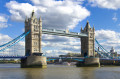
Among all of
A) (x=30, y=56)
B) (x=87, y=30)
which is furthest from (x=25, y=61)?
(x=87, y=30)

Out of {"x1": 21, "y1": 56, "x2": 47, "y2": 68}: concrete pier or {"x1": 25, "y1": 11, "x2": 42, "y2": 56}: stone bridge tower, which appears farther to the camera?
{"x1": 25, "y1": 11, "x2": 42, "y2": 56}: stone bridge tower

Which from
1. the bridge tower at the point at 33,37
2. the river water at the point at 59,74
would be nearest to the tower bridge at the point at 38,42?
the bridge tower at the point at 33,37

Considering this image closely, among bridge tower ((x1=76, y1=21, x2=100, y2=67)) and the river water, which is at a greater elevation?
bridge tower ((x1=76, y1=21, x2=100, y2=67))

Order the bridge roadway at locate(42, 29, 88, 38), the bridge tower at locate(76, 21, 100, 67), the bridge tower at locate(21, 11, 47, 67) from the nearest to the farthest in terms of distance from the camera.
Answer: the bridge tower at locate(21, 11, 47, 67), the bridge roadway at locate(42, 29, 88, 38), the bridge tower at locate(76, 21, 100, 67)

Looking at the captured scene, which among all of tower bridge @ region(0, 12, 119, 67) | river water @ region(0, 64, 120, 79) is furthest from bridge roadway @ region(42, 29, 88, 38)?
river water @ region(0, 64, 120, 79)

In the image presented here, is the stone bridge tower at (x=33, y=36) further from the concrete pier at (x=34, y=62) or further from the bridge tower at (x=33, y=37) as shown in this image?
the concrete pier at (x=34, y=62)

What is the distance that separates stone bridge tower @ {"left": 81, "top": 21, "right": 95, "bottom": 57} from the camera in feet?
275

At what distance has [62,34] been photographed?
2965 inches

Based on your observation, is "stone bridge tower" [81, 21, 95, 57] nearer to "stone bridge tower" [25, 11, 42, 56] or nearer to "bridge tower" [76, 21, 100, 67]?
"bridge tower" [76, 21, 100, 67]

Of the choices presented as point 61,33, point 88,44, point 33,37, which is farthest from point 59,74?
point 88,44

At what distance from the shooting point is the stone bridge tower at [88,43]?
275 ft

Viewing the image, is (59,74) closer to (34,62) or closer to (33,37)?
(34,62)

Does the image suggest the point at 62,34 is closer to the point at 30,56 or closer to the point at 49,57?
the point at 49,57

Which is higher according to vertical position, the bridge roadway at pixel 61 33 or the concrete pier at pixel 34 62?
the bridge roadway at pixel 61 33
